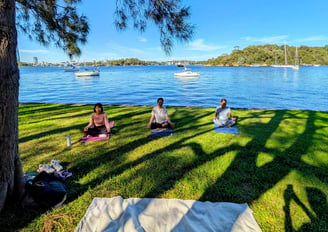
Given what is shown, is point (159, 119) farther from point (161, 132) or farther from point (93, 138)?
point (93, 138)

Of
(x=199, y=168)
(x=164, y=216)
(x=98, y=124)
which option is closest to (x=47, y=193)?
(x=164, y=216)

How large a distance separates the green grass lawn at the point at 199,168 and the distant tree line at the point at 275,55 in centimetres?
10229

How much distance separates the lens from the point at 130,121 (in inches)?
267

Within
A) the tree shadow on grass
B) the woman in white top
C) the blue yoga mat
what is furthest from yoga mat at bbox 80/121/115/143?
the tree shadow on grass

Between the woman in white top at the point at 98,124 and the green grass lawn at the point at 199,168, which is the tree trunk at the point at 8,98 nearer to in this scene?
the green grass lawn at the point at 199,168

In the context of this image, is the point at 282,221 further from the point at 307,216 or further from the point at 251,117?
the point at 251,117

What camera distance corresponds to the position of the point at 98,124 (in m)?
5.24

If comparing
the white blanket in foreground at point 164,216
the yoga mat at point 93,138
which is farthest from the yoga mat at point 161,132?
the white blanket in foreground at point 164,216

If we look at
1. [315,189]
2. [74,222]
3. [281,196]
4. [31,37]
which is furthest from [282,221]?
[31,37]

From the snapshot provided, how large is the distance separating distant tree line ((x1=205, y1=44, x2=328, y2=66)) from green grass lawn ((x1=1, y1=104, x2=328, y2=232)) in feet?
336

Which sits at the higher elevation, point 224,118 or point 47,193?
point 224,118

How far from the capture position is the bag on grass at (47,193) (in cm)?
244

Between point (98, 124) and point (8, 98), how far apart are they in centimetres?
316

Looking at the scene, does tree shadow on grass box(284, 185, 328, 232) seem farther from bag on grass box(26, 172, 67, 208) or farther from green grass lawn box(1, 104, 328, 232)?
bag on grass box(26, 172, 67, 208)
